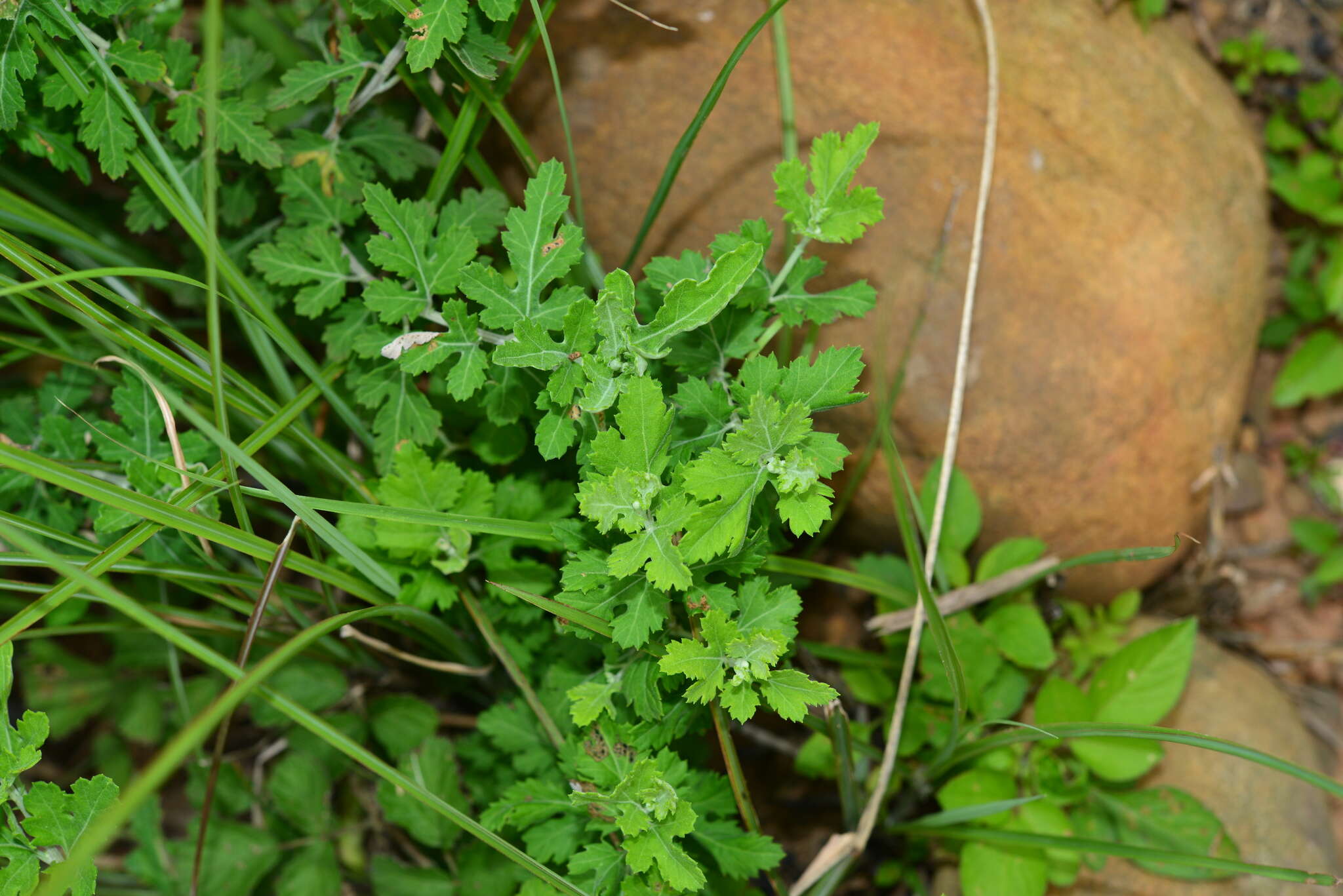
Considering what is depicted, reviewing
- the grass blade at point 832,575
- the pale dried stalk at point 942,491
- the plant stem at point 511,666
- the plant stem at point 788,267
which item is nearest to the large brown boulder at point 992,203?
the pale dried stalk at point 942,491

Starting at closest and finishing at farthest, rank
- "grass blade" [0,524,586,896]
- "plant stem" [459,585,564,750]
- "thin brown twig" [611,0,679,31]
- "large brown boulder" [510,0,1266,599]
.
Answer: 1. "grass blade" [0,524,586,896]
2. "thin brown twig" [611,0,679,31]
3. "plant stem" [459,585,564,750]
4. "large brown boulder" [510,0,1266,599]

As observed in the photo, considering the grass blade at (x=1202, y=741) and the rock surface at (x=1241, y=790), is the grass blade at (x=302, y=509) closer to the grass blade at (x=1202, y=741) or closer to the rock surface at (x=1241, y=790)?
the grass blade at (x=1202, y=741)

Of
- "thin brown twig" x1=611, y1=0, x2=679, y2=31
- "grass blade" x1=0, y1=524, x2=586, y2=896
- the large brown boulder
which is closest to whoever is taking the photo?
"grass blade" x1=0, y1=524, x2=586, y2=896

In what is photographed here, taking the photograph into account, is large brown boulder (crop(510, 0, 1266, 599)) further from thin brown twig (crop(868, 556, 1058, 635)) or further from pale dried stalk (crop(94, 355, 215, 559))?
pale dried stalk (crop(94, 355, 215, 559))

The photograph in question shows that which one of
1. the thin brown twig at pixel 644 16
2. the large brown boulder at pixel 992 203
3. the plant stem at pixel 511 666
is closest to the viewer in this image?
the thin brown twig at pixel 644 16

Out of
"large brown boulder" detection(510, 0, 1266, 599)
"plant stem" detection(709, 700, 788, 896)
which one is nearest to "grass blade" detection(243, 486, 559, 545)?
"plant stem" detection(709, 700, 788, 896)

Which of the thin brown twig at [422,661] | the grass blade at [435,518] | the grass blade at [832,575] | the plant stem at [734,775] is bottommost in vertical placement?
the thin brown twig at [422,661]

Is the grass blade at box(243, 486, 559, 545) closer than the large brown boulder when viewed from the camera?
Yes
